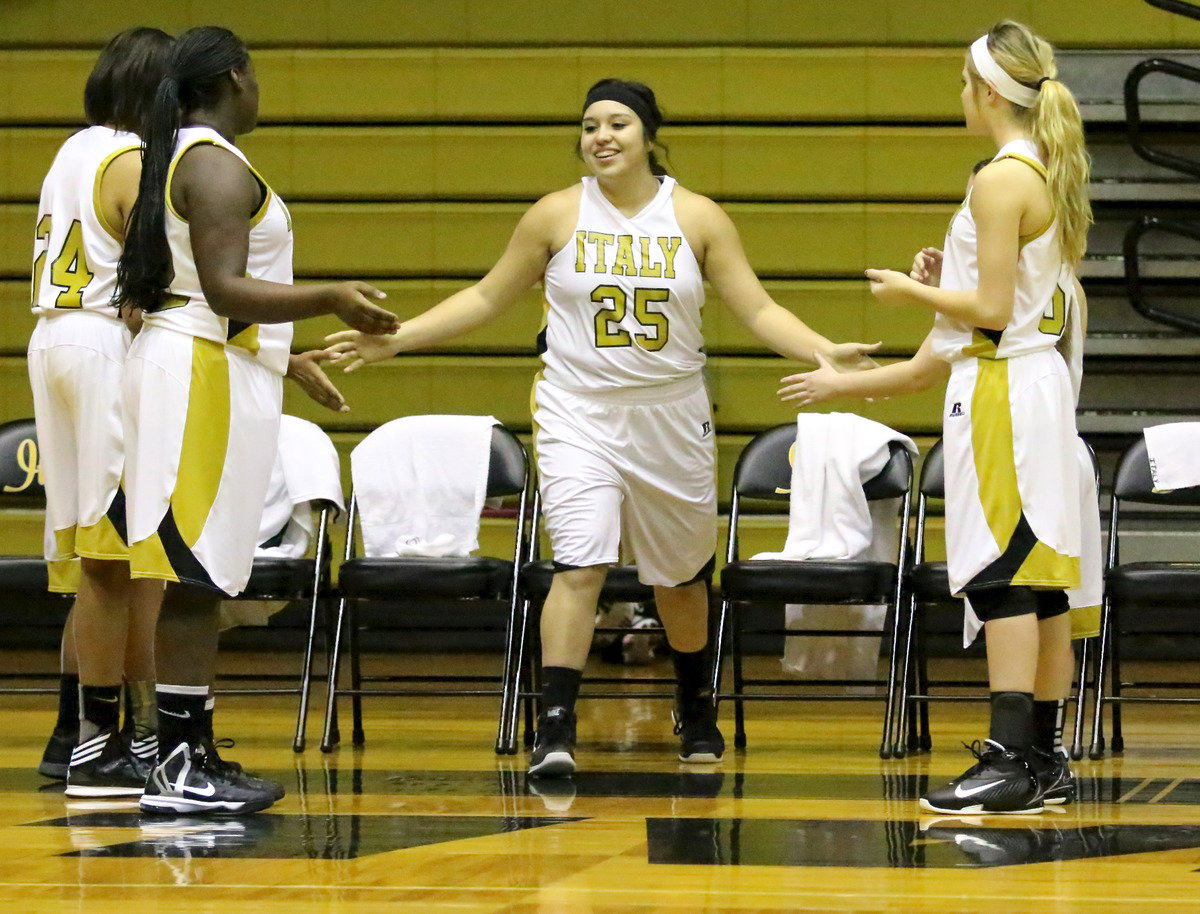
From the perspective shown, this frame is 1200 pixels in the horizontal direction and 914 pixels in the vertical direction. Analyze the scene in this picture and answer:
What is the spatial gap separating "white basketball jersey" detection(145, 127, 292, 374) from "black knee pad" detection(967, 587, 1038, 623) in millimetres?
1516

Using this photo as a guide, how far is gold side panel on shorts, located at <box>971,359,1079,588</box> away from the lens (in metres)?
3.39

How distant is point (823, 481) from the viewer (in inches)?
196

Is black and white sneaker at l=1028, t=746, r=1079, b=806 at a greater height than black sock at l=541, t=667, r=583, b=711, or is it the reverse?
black sock at l=541, t=667, r=583, b=711

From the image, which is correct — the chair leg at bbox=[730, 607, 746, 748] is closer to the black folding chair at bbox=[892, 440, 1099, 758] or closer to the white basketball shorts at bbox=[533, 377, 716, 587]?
the black folding chair at bbox=[892, 440, 1099, 758]

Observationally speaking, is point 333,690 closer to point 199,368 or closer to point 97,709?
point 97,709

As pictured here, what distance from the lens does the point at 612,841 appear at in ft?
→ 9.82


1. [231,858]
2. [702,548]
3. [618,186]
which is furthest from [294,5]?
[231,858]

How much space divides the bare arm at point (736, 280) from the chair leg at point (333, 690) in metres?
1.45

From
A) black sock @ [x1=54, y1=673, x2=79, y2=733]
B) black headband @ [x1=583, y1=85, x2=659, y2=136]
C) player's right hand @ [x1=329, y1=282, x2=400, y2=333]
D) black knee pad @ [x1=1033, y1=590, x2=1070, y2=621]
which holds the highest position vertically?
black headband @ [x1=583, y1=85, x2=659, y2=136]

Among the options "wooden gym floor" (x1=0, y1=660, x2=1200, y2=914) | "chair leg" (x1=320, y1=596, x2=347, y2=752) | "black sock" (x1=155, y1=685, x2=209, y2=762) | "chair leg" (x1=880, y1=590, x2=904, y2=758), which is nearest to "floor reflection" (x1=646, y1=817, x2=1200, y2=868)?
"wooden gym floor" (x1=0, y1=660, x2=1200, y2=914)

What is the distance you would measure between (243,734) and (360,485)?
81cm

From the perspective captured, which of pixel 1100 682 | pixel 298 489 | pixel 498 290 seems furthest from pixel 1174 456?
pixel 298 489

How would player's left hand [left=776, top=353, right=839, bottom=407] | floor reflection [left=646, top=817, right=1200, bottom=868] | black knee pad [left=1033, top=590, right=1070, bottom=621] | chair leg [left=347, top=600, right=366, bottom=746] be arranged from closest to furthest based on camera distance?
floor reflection [left=646, top=817, right=1200, bottom=868], black knee pad [left=1033, top=590, right=1070, bottom=621], player's left hand [left=776, top=353, right=839, bottom=407], chair leg [left=347, top=600, right=366, bottom=746]

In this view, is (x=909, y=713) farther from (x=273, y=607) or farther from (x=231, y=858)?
(x=231, y=858)
